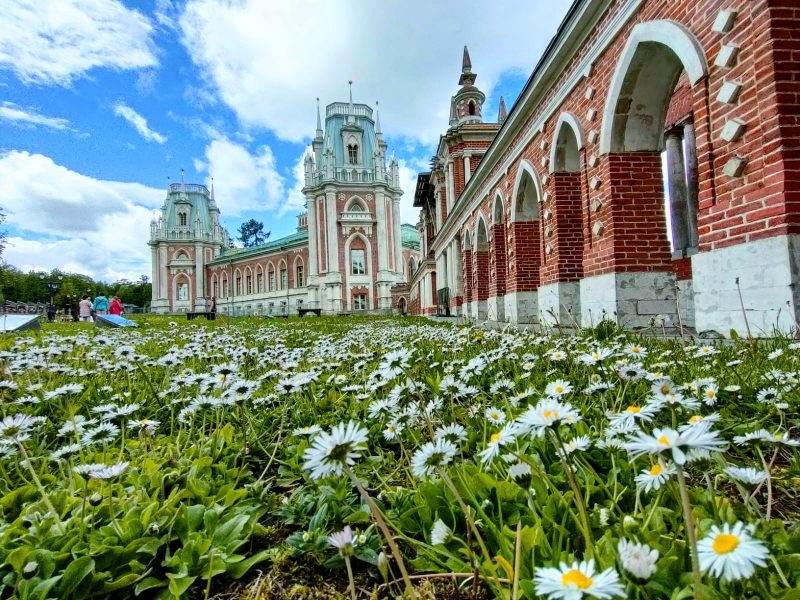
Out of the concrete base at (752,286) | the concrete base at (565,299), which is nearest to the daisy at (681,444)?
the concrete base at (752,286)

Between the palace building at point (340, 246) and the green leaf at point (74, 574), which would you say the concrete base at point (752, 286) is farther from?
the palace building at point (340, 246)

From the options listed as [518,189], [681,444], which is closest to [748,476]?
[681,444]

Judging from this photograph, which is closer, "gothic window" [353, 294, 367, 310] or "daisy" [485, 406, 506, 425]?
"daisy" [485, 406, 506, 425]

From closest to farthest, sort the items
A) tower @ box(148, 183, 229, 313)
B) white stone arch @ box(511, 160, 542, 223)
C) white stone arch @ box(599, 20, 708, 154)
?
white stone arch @ box(599, 20, 708, 154), white stone arch @ box(511, 160, 542, 223), tower @ box(148, 183, 229, 313)

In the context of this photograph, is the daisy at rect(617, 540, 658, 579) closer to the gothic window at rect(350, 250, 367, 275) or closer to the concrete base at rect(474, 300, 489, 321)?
the concrete base at rect(474, 300, 489, 321)

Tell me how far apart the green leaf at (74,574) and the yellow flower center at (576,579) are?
1119 millimetres

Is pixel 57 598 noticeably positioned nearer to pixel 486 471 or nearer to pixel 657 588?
pixel 486 471

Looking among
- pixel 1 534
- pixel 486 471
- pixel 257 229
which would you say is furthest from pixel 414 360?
pixel 257 229

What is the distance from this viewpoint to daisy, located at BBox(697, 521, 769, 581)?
0.55 metres

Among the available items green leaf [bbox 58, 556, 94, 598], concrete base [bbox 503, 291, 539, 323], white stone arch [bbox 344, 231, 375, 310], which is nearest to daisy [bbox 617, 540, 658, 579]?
green leaf [bbox 58, 556, 94, 598]

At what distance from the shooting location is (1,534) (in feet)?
3.84

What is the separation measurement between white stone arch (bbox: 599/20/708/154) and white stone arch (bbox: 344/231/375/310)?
40288mm

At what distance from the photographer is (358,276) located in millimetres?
47188

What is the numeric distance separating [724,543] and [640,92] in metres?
7.72
